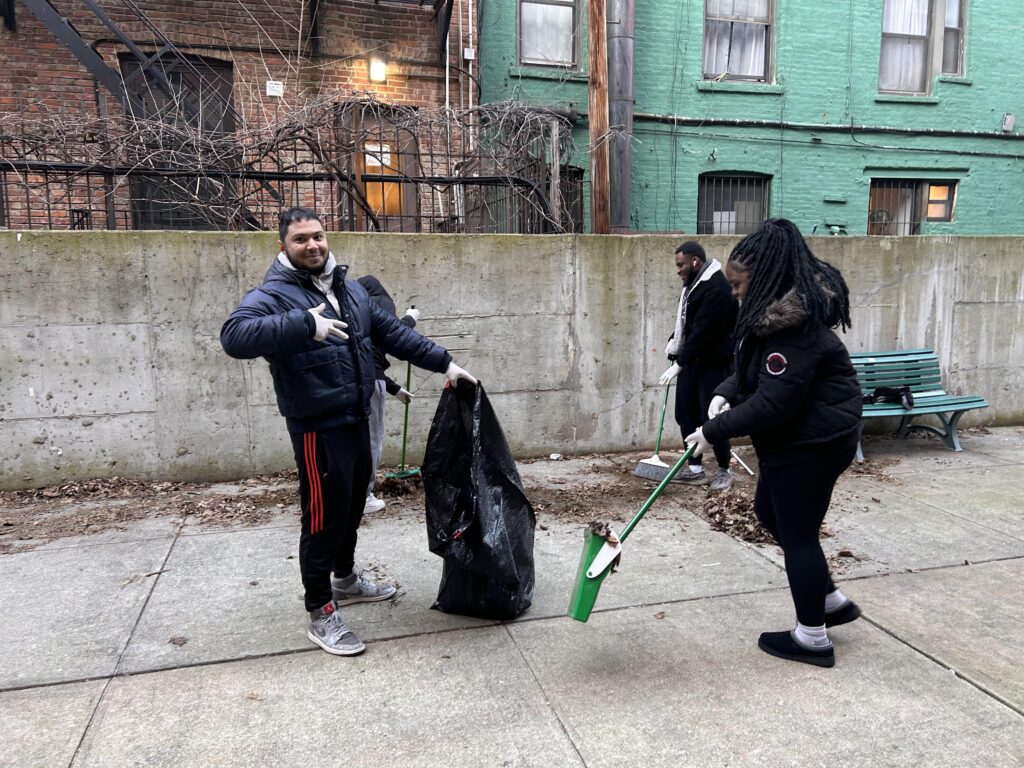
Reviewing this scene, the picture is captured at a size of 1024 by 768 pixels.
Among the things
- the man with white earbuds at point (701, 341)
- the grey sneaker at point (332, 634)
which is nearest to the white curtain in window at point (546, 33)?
the man with white earbuds at point (701, 341)

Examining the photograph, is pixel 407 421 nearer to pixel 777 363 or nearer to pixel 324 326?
pixel 324 326

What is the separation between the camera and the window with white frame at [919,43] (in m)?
11.6

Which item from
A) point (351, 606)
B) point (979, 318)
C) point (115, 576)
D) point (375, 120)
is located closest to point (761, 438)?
point (351, 606)

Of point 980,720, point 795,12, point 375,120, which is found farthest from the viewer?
point 795,12

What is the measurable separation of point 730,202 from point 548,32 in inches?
144

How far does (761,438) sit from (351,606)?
2047 millimetres

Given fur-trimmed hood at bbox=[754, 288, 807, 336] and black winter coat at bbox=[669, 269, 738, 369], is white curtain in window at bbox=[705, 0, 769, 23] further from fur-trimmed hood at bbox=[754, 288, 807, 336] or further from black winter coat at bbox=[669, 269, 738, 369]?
fur-trimmed hood at bbox=[754, 288, 807, 336]

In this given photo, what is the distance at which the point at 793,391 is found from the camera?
2.71 metres

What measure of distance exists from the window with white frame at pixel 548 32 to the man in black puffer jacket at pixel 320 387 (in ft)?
27.2

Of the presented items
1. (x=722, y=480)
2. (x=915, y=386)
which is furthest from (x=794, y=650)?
(x=915, y=386)

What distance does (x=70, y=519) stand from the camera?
4.82 meters

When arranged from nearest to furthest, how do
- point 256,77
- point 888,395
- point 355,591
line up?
1. point 355,591
2. point 888,395
3. point 256,77

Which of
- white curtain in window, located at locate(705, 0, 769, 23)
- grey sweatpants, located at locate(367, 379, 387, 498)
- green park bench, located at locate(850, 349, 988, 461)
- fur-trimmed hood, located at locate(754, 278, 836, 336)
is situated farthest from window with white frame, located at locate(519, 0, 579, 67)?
fur-trimmed hood, located at locate(754, 278, 836, 336)

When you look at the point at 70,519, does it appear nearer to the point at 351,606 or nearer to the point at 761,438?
the point at 351,606
